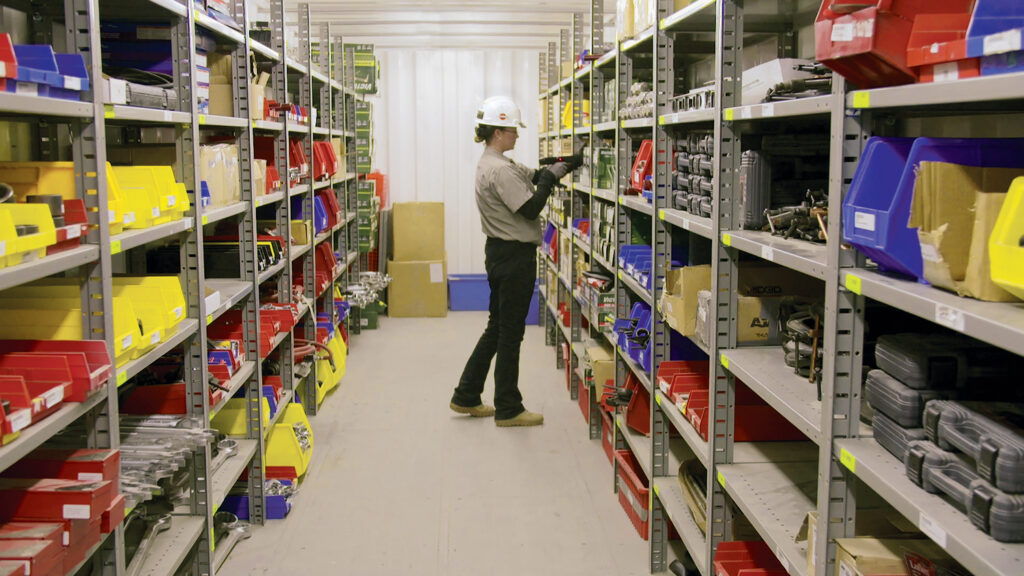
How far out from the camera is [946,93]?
1.50 m

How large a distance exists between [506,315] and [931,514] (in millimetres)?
4258

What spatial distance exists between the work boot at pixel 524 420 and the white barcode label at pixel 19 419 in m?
4.16

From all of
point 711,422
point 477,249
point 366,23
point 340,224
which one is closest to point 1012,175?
point 711,422

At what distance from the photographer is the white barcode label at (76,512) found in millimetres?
2223

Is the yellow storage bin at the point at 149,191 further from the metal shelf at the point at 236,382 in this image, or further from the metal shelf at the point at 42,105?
the metal shelf at the point at 236,382

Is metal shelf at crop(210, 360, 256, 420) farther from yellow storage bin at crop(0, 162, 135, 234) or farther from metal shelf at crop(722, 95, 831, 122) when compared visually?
metal shelf at crop(722, 95, 831, 122)

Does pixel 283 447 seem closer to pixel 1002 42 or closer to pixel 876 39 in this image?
pixel 876 39

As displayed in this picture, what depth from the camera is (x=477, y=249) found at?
1095 cm

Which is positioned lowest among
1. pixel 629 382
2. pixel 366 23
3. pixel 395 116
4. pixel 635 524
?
pixel 635 524

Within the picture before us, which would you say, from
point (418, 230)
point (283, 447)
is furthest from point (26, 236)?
point (418, 230)

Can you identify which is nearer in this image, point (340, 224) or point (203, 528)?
point (203, 528)

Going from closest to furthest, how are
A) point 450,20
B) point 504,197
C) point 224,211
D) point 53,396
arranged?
point 53,396 → point 224,211 → point 504,197 → point 450,20

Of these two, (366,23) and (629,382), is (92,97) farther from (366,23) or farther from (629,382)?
(366,23)

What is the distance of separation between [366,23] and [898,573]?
8.38 meters
